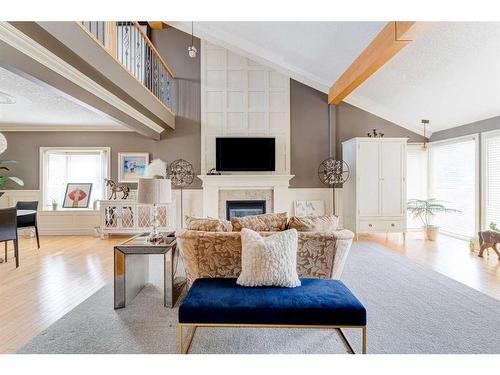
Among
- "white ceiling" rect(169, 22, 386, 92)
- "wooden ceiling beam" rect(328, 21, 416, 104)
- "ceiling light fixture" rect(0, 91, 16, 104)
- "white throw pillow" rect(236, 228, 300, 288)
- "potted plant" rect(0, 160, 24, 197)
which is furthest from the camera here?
"potted plant" rect(0, 160, 24, 197)

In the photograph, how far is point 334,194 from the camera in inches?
240

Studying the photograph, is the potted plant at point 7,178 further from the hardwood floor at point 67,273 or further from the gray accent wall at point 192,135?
the hardwood floor at point 67,273

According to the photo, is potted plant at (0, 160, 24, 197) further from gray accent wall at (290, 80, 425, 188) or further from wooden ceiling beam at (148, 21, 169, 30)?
gray accent wall at (290, 80, 425, 188)

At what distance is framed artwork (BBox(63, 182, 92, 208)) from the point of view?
6.31 metres

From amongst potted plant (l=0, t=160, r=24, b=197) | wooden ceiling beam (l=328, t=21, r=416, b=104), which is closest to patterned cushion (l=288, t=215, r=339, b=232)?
wooden ceiling beam (l=328, t=21, r=416, b=104)

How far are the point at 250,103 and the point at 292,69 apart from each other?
3.67 feet

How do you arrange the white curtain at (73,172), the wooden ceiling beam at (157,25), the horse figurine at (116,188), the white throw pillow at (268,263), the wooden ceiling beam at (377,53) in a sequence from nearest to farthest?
the white throw pillow at (268,263) < the wooden ceiling beam at (377,53) < the horse figurine at (116,188) < the wooden ceiling beam at (157,25) < the white curtain at (73,172)

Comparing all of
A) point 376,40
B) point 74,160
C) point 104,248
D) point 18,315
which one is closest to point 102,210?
point 104,248

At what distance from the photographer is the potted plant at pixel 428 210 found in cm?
545

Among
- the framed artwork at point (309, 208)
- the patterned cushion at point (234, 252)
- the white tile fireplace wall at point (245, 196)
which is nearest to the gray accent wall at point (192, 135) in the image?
the framed artwork at point (309, 208)

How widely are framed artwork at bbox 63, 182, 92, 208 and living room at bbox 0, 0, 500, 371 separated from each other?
0.03m

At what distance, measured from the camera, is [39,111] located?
485 cm

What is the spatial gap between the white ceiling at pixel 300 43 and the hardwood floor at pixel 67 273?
337 cm

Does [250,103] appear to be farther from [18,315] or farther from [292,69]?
[18,315]
